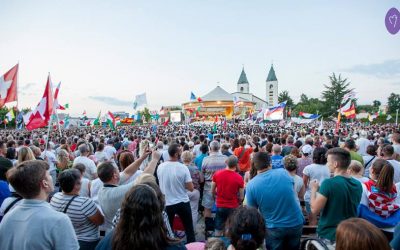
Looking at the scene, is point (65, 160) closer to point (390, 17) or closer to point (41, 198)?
point (41, 198)

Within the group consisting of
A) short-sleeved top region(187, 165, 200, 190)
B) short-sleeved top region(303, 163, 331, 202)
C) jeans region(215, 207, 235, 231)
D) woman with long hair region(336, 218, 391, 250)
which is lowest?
jeans region(215, 207, 235, 231)

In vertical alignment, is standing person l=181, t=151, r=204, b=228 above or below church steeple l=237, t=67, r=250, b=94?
below

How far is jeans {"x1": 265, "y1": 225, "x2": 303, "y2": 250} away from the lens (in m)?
3.52

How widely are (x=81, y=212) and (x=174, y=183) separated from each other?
1997 mm

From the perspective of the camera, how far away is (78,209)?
10.2 feet

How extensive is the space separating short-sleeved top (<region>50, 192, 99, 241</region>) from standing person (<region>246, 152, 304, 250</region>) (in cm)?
199

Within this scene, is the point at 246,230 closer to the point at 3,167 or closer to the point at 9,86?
the point at 3,167

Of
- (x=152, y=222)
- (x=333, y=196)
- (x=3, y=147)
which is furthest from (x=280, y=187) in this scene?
(x=3, y=147)

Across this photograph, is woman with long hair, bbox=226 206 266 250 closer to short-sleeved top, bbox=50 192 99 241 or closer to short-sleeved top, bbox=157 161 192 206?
short-sleeved top, bbox=50 192 99 241

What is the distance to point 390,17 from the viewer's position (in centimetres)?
719

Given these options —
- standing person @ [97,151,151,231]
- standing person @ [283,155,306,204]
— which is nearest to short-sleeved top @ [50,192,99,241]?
standing person @ [97,151,151,231]

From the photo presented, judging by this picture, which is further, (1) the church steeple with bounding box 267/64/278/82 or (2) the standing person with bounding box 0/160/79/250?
(1) the church steeple with bounding box 267/64/278/82

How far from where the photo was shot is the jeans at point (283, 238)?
3.52m

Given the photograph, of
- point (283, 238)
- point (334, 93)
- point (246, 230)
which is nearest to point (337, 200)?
point (283, 238)
